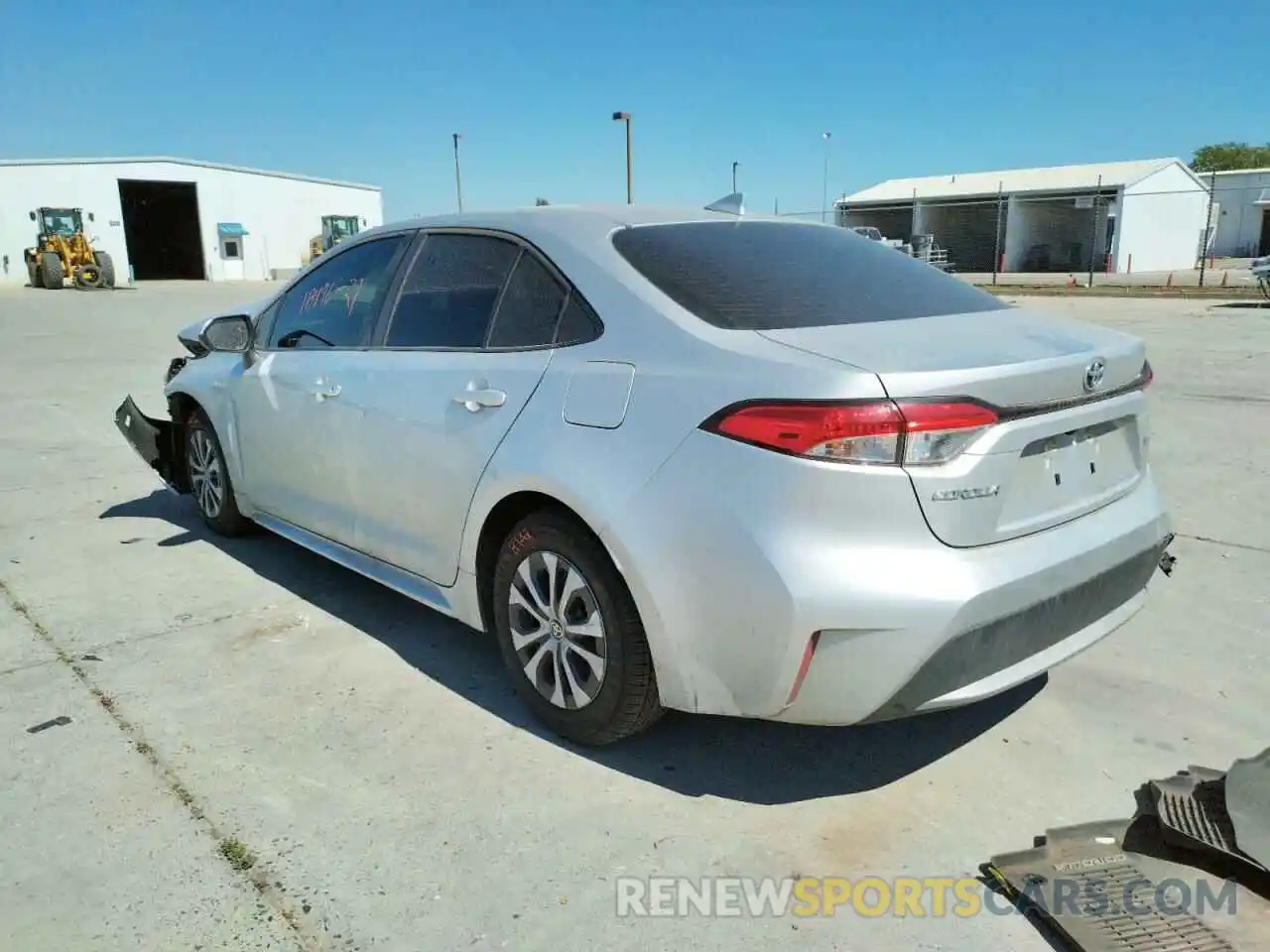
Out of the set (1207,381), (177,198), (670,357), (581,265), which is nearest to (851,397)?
(670,357)

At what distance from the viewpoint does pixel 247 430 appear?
4434mm

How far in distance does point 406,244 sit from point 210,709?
1827 millimetres

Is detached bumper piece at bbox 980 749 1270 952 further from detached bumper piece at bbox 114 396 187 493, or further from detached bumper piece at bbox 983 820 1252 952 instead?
detached bumper piece at bbox 114 396 187 493

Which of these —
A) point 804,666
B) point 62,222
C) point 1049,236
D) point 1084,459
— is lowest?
point 804,666

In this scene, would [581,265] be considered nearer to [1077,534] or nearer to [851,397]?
[851,397]

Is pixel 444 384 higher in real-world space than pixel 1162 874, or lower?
higher

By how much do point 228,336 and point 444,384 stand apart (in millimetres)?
1726

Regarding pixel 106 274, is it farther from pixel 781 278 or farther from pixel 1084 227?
pixel 1084 227

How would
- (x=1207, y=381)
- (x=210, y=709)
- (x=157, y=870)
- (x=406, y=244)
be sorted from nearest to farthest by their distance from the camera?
(x=157, y=870) < (x=210, y=709) < (x=406, y=244) < (x=1207, y=381)

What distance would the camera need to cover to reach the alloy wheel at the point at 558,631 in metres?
2.76

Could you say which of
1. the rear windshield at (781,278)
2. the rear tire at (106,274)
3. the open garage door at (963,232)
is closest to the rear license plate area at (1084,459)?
the rear windshield at (781,278)

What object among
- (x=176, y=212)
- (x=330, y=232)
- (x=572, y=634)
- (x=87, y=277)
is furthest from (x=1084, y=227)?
(x=572, y=634)

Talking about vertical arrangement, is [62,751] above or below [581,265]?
below

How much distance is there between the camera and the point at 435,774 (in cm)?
283
